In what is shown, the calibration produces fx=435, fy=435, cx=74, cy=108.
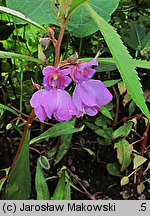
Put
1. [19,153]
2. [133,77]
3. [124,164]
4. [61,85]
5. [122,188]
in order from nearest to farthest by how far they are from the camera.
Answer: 1. [133,77]
2. [61,85]
3. [19,153]
4. [124,164]
5. [122,188]

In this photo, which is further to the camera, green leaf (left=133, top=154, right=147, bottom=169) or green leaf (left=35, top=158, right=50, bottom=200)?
green leaf (left=133, top=154, right=147, bottom=169)

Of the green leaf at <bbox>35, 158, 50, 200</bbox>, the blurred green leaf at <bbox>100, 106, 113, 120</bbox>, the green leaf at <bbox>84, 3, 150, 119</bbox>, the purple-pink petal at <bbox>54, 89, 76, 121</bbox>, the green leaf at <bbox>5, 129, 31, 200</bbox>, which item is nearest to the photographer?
the green leaf at <bbox>84, 3, 150, 119</bbox>

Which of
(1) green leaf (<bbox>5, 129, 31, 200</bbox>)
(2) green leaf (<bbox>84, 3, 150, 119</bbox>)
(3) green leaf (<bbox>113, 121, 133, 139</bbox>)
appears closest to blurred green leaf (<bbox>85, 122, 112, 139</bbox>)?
(3) green leaf (<bbox>113, 121, 133, 139</bbox>)

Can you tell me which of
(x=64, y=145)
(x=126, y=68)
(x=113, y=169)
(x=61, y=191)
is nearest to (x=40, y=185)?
(x=61, y=191)

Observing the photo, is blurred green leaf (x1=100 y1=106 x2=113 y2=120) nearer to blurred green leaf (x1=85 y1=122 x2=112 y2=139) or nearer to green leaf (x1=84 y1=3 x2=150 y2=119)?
blurred green leaf (x1=85 y1=122 x2=112 y2=139)

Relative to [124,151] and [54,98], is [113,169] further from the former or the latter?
[54,98]
